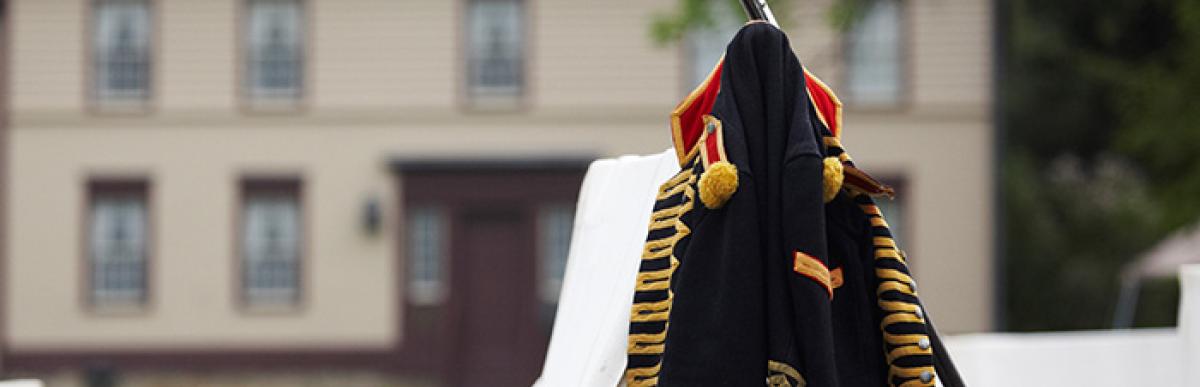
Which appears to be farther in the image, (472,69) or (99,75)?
(99,75)

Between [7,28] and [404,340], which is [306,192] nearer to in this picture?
[404,340]

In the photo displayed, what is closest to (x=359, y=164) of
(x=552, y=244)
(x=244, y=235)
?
(x=244, y=235)

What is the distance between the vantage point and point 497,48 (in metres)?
19.3

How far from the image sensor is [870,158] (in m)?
18.8

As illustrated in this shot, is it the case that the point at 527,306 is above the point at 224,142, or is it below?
below

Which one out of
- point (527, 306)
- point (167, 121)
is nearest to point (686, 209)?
point (527, 306)

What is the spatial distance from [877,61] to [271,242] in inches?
286

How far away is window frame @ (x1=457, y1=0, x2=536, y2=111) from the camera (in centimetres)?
1908

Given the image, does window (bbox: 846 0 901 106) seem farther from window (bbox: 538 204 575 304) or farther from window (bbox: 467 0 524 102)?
window (bbox: 467 0 524 102)

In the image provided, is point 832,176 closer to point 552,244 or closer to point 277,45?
point 552,244

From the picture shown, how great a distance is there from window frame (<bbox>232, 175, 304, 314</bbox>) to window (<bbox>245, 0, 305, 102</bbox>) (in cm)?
97

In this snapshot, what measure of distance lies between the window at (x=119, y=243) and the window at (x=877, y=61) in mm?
8294

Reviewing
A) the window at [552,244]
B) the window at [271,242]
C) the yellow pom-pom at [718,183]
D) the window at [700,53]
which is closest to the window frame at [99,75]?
the window at [271,242]

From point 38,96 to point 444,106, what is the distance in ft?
15.6
